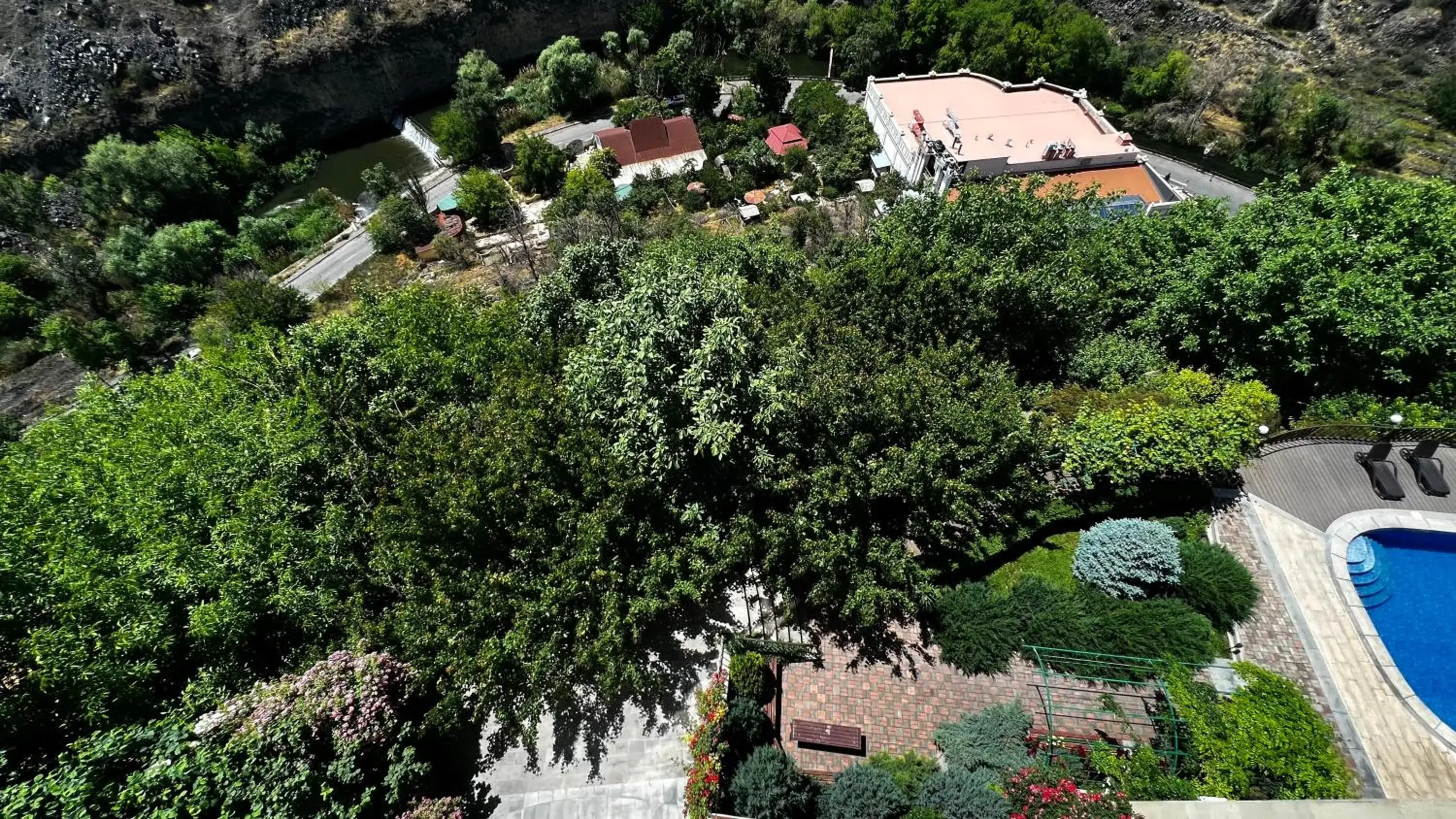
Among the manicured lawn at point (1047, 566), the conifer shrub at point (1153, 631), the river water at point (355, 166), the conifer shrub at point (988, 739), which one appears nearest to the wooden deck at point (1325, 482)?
the conifer shrub at point (1153, 631)

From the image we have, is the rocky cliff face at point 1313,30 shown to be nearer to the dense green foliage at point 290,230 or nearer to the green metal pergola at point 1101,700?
the green metal pergola at point 1101,700

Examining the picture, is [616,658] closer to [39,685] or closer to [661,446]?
[661,446]

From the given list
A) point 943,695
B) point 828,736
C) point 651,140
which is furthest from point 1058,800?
point 651,140

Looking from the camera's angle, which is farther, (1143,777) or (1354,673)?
(1354,673)

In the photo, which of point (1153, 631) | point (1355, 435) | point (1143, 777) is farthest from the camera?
point (1355, 435)

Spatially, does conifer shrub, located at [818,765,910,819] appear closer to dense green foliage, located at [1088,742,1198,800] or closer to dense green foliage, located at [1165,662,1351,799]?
dense green foliage, located at [1088,742,1198,800]

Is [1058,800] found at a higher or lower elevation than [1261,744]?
higher

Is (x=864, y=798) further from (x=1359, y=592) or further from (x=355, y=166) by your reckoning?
(x=355, y=166)
